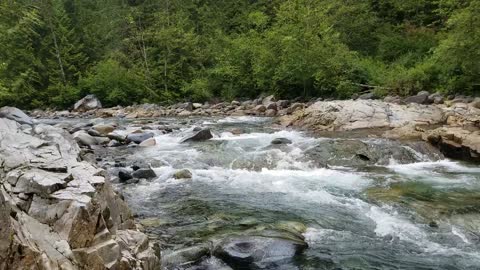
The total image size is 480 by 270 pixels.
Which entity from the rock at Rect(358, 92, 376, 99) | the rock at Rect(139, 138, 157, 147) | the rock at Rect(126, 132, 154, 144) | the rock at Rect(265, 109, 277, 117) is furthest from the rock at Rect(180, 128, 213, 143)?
the rock at Rect(358, 92, 376, 99)

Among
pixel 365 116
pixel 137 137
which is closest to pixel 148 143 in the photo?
pixel 137 137

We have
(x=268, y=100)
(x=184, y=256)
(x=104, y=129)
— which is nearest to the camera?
(x=184, y=256)

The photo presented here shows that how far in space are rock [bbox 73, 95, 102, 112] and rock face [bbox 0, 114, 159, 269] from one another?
1032 inches

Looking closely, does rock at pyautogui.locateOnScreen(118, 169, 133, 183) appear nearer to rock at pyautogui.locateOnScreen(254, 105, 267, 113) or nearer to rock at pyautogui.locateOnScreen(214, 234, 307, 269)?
rock at pyautogui.locateOnScreen(214, 234, 307, 269)

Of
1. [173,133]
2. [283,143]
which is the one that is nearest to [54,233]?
[283,143]

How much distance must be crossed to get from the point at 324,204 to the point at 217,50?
2606cm

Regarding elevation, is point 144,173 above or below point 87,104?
above

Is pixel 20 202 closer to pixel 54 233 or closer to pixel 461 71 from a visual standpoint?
pixel 54 233

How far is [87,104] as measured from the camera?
31328 mm

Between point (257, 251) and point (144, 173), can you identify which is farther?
point (144, 173)

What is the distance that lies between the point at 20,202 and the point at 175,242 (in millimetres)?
2362

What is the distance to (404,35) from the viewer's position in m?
28.4

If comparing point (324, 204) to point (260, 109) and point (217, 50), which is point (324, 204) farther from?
point (217, 50)

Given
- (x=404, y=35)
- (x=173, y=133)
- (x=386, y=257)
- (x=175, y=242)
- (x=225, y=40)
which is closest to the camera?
(x=386, y=257)
